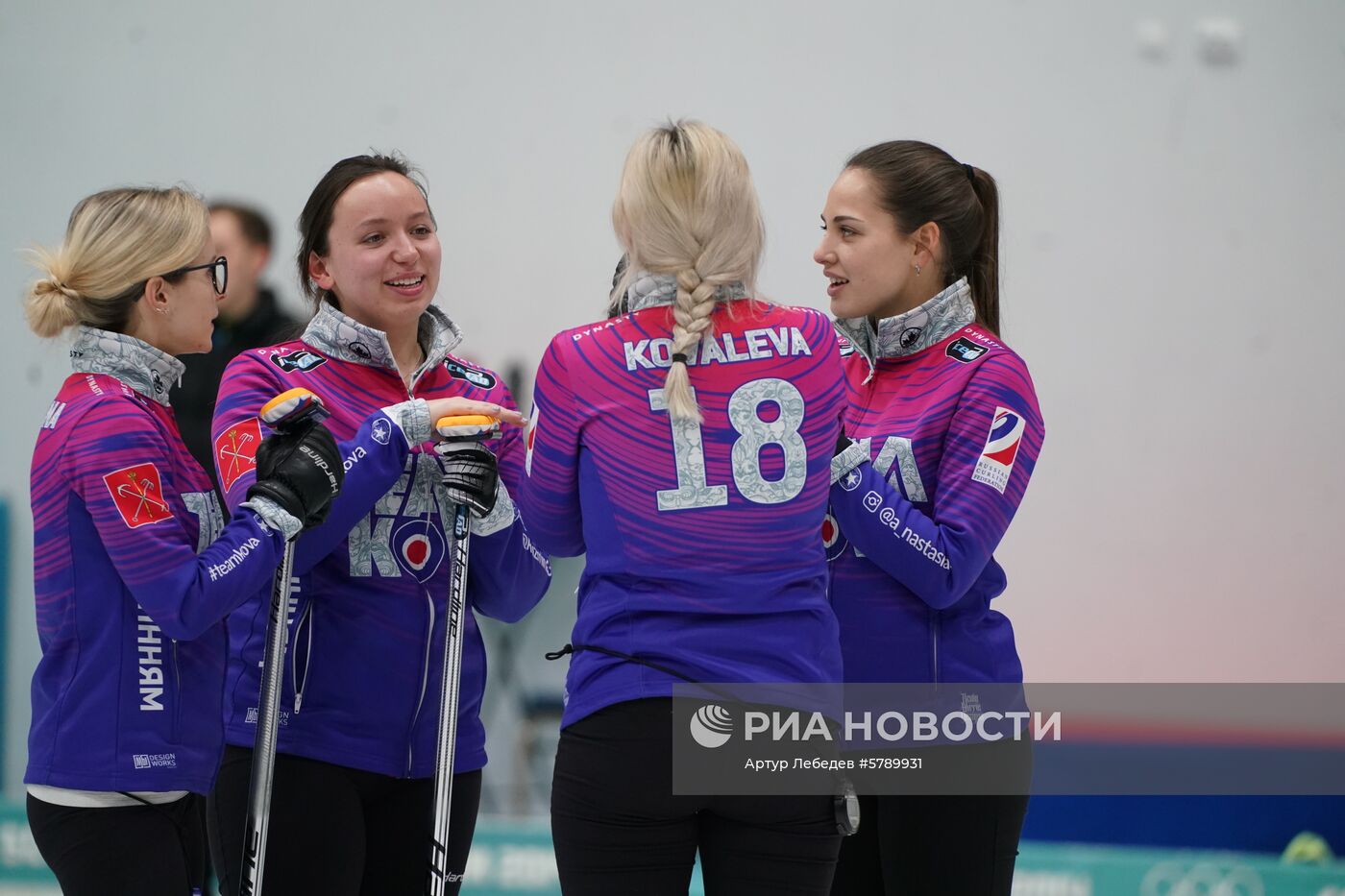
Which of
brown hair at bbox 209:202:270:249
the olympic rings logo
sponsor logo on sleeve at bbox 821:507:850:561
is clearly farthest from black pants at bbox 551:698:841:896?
brown hair at bbox 209:202:270:249

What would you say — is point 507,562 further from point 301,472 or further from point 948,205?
point 948,205

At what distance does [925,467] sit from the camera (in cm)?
200

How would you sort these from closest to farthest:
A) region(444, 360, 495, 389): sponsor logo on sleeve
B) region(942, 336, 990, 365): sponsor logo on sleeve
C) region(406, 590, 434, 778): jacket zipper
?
region(406, 590, 434, 778): jacket zipper < region(942, 336, 990, 365): sponsor logo on sleeve < region(444, 360, 495, 389): sponsor logo on sleeve

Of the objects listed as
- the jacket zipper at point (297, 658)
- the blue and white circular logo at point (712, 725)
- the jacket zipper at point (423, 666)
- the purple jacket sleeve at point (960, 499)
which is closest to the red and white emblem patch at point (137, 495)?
the jacket zipper at point (297, 658)

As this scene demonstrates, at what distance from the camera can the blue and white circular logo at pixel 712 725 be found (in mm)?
1562

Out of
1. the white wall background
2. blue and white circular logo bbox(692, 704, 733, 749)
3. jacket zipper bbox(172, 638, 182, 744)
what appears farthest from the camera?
the white wall background

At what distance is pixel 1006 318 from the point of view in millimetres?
3807

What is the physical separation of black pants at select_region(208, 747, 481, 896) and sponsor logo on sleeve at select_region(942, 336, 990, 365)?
91 centimetres

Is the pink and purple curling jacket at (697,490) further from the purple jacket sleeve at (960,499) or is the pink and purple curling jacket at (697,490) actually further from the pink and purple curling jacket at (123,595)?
the pink and purple curling jacket at (123,595)

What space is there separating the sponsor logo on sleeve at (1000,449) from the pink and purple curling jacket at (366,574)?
25.5 inches

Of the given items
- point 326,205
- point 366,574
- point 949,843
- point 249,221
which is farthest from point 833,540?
point 249,221

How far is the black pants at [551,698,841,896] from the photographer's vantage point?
156cm

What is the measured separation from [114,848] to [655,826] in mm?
691

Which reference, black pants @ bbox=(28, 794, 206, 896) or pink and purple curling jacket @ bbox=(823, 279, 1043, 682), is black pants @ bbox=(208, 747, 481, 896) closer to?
black pants @ bbox=(28, 794, 206, 896)
